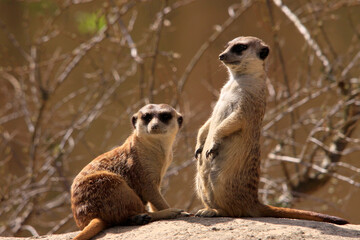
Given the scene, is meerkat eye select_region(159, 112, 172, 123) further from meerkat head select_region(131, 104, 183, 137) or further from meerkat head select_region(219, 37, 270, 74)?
meerkat head select_region(219, 37, 270, 74)

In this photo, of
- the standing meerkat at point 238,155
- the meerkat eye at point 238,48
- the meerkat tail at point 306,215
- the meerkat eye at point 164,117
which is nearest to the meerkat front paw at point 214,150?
the standing meerkat at point 238,155

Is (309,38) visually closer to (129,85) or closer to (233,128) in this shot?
(233,128)

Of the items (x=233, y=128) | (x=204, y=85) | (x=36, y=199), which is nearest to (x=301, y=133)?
(x=204, y=85)

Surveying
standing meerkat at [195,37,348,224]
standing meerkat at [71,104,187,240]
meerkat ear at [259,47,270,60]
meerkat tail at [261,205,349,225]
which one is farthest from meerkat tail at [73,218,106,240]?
meerkat ear at [259,47,270,60]

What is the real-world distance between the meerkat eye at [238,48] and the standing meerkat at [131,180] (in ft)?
1.88

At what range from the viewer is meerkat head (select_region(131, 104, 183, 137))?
10.5 feet

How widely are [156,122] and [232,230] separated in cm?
85

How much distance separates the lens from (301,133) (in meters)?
7.21

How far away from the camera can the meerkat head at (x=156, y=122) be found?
319 centimetres

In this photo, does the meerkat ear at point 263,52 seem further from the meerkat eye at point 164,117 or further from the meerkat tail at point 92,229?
the meerkat tail at point 92,229

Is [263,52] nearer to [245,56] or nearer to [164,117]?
[245,56]

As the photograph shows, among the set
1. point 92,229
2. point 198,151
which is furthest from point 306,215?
point 92,229

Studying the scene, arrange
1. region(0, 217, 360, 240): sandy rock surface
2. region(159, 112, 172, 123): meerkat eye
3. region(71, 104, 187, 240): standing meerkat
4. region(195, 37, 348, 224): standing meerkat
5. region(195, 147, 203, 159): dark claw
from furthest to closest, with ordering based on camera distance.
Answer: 1. region(195, 147, 203, 159): dark claw
2. region(159, 112, 172, 123): meerkat eye
3. region(195, 37, 348, 224): standing meerkat
4. region(71, 104, 187, 240): standing meerkat
5. region(0, 217, 360, 240): sandy rock surface

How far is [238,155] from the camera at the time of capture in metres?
3.12
